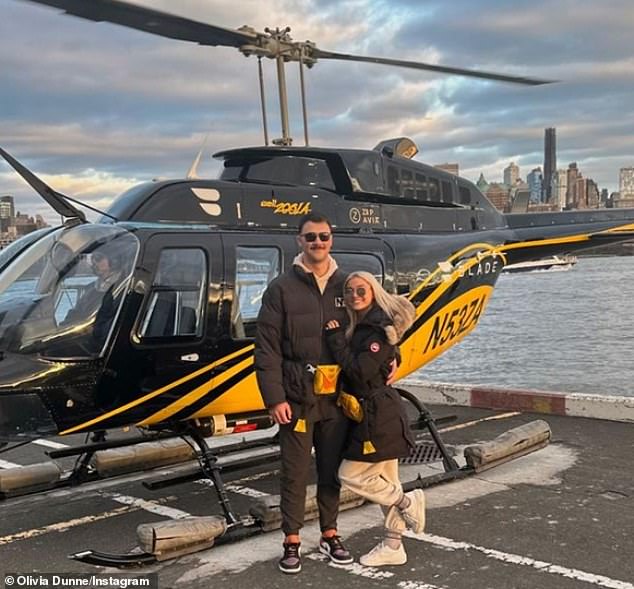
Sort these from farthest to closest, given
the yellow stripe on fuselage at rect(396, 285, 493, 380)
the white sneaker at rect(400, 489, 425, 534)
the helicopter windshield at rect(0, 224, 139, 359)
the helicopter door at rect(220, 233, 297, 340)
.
Result: 1. the yellow stripe on fuselage at rect(396, 285, 493, 380)
2. the helicopter door at rect(220, 233, 297, 340)
3. the helicopter windshield at rect(0, 224, 139, 359)
4. the white sneaker at rect(400, 489, 425, 534)

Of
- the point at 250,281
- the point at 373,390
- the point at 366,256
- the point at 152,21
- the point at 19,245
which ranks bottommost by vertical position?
the point at 373,390

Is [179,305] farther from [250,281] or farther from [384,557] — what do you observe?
[384,557]

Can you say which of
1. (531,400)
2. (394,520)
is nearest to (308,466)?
(394,520)

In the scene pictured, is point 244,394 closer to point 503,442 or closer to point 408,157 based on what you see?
point 503,442

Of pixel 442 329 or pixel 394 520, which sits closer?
pixel 394 520

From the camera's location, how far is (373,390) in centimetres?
402

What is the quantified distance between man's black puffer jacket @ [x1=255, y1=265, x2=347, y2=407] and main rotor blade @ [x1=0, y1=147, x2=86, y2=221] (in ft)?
6.27

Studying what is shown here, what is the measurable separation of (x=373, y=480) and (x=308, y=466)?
0.38 metres

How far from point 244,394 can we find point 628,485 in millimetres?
3165

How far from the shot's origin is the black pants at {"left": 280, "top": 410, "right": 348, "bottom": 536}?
4.00 metres

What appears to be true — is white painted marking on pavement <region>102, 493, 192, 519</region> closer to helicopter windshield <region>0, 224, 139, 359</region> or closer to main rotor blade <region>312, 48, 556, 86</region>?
helicopter windshield <region>0, 224, 139, 359</region>

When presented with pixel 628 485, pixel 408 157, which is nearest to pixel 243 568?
pixel 628 485

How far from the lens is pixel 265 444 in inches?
273

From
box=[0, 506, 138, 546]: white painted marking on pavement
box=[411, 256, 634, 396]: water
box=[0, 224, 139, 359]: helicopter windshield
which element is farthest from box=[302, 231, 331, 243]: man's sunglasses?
box=[411, 256, 634, 396]: water
